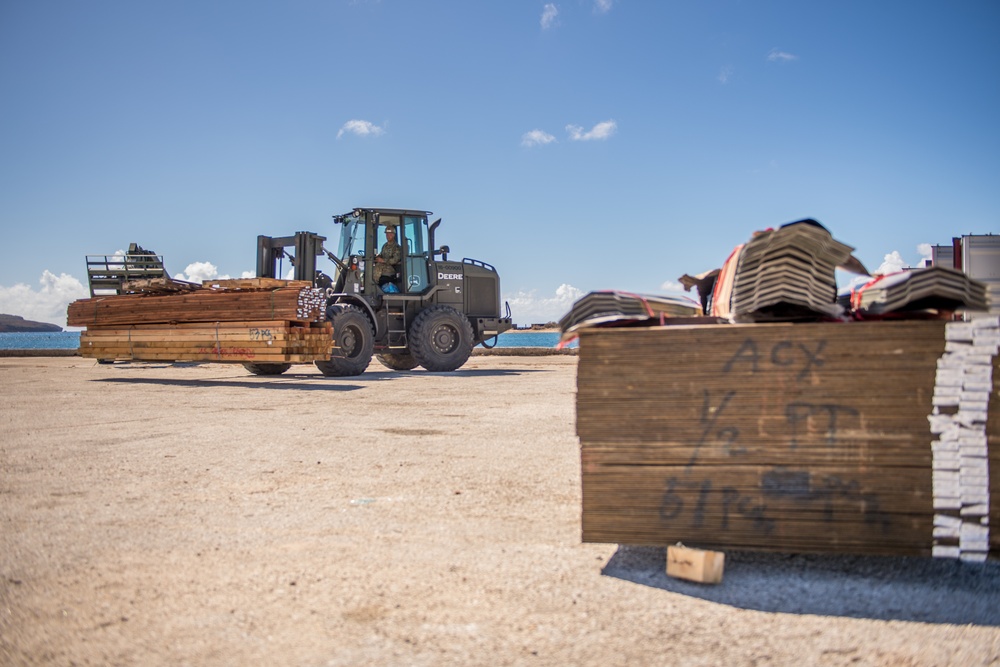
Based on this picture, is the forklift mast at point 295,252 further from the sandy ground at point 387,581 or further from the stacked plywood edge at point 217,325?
the sandy ground at point 387,581

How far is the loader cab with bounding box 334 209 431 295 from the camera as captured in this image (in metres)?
14.9

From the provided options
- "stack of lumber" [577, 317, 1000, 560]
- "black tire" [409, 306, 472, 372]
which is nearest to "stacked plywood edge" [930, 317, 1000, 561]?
"stack of lumber" [577, 317, 1000, 560]

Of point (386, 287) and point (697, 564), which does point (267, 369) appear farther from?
point (697, 564)

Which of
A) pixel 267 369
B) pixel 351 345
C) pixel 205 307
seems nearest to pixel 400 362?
pixel 267 369

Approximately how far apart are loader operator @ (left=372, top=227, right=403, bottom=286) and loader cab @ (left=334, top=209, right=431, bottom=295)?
84mm

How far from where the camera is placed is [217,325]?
1280 centimetres

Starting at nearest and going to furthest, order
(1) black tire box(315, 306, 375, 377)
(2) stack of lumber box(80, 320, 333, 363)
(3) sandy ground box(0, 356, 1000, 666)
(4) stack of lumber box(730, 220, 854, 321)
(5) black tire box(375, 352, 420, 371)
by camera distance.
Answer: (3) sandy ground box(0, 356, 1000, 666), (4) stack of lumber box(730, 220, 854, 321), (2) stack of lumber box(80, 320, 333, 363), (1) black tire box(315, 306, 375, 377), (5) black tire box(375, 352, 420, 371)

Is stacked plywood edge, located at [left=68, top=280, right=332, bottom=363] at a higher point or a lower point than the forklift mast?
lower

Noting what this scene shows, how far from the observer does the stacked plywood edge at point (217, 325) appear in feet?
39.8

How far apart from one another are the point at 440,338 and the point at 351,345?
243cm

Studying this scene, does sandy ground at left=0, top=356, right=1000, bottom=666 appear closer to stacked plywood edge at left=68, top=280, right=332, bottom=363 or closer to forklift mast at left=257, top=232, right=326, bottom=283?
stacked plywood edge at left=68, top=280, right=332, bottom=363

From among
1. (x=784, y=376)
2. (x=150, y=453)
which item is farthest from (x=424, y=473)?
(x=784, y=376)

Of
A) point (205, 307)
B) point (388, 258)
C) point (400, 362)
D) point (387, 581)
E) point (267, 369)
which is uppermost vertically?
point (388, 258)

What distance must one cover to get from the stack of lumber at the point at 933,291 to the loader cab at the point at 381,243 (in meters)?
12.7
